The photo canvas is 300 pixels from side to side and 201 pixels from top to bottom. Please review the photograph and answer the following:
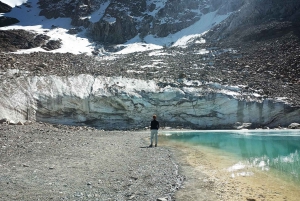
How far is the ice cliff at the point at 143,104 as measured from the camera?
25719 millimetres

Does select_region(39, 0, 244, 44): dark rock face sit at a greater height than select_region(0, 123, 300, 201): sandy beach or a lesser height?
greater

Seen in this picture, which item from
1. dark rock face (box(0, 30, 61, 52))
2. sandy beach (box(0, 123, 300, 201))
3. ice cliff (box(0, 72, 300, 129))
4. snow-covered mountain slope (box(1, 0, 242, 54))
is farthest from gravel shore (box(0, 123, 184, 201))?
dark rock face (box(0, 30, 61, 52))

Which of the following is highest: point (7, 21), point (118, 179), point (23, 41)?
point (7, 21)

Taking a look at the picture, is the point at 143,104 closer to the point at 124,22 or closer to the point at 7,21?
the point at 124,22

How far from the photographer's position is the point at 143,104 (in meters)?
28.6

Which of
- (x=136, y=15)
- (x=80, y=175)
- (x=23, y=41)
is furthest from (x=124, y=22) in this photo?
(x=80, y=175)

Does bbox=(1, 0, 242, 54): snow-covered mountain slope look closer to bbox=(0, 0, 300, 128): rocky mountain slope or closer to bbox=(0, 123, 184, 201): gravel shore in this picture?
bbox=(0, 0, 300, 128): rocky mountain slope

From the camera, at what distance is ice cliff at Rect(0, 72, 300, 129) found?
84.4 feet

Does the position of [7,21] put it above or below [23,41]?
above

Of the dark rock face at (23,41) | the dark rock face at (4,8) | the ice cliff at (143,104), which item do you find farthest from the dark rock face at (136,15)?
the ice cliff at (143,104)

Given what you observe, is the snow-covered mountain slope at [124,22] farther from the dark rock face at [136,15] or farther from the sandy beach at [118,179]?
the sandy beach at [118,179]

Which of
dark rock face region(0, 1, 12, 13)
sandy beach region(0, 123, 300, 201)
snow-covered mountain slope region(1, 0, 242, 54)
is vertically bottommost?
sandy beach region(0, 123, 300, 201)

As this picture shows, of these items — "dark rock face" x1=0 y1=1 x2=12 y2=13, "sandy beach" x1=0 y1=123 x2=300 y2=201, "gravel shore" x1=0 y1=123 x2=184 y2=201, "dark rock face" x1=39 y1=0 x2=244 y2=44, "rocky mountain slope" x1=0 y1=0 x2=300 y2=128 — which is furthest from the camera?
"dark rock face" x1=0 y1=1 x2=12 y2=13

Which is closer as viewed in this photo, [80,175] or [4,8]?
[80,175]
